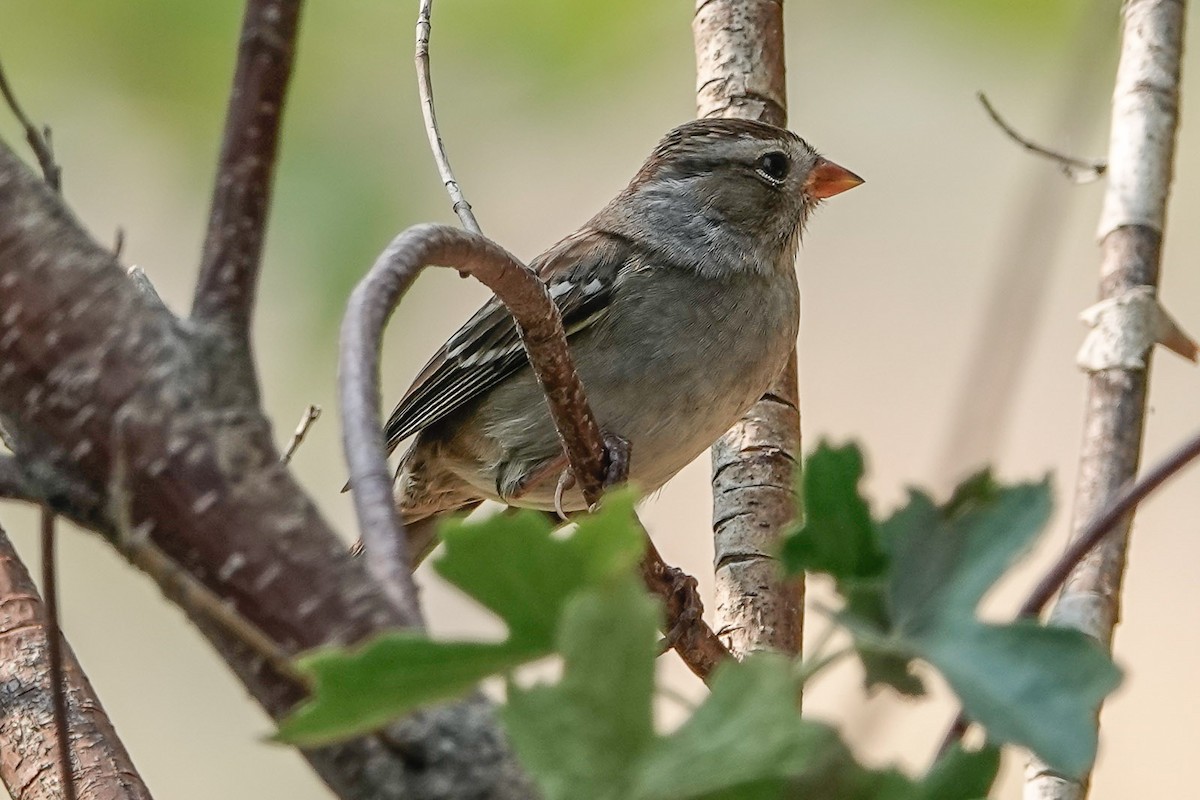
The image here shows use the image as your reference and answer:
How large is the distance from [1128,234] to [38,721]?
65.5 inches

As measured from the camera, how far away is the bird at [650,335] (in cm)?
223

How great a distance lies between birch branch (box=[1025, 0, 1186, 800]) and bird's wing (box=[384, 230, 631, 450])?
0.84 meters

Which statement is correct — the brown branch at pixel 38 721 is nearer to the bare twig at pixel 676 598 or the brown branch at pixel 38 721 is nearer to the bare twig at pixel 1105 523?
the bare twig at pixel 676 598

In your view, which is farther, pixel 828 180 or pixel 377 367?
pixel 828 180

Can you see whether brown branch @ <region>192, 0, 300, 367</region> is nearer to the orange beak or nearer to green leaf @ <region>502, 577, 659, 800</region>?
green leaf @ <region>502, 577, 659, 800</region>

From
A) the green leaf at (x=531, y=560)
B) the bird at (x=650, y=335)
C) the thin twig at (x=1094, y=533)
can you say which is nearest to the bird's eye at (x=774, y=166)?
the bird at (x=650, y=335)

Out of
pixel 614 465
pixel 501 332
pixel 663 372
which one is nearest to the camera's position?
pixel 614 465

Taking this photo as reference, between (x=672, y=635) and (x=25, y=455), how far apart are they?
1176 mm

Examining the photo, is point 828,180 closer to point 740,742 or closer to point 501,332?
point 501,332

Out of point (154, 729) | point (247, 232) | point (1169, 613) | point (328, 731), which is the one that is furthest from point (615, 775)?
point (154, 729)

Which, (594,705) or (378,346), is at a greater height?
(378,346)

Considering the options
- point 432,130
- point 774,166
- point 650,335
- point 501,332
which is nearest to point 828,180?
point 774,166

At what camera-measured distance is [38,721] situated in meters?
1.71

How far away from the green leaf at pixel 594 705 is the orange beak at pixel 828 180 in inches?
87.4
